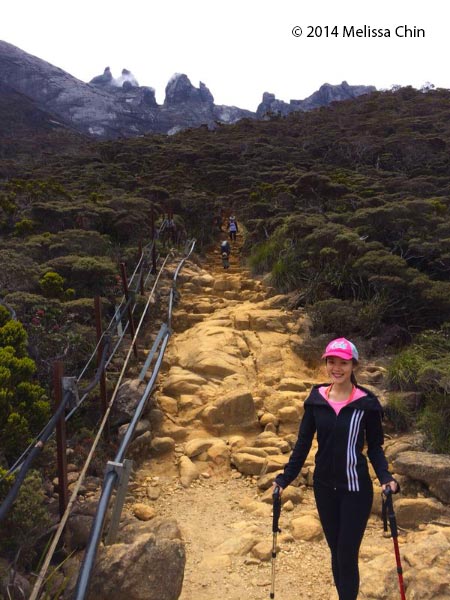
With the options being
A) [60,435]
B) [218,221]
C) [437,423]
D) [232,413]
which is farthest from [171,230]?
[60,435]

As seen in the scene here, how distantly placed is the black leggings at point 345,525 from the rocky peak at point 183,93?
344 ft

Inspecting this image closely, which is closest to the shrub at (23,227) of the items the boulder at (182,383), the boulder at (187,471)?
the boulder at (182,383)

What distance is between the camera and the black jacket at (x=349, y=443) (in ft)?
8.16

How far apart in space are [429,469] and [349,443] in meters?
2.02

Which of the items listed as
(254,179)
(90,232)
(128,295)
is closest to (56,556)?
(128,295)

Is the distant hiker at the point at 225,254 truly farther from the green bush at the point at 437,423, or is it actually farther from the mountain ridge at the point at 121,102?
the mountain ridge at the point at 121,102

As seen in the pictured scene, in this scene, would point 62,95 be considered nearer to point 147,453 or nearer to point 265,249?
point 265,249

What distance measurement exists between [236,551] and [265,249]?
818 centimetres

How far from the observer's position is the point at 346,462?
8.16 feet

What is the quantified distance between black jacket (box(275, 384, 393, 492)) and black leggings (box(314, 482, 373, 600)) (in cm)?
5

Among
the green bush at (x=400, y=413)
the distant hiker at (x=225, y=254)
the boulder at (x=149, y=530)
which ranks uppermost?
the distant hiker at (x=225, y=254)

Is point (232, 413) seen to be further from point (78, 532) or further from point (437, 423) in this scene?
point (78, 532)

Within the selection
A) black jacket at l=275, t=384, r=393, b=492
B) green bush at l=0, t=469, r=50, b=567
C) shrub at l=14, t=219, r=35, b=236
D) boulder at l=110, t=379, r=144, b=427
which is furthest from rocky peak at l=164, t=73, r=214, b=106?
black jacket at l=275, t=384, r=393, b=492

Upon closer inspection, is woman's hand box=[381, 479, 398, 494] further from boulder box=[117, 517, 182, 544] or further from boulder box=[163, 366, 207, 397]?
boulder box=[163, 366, 207, 397]
